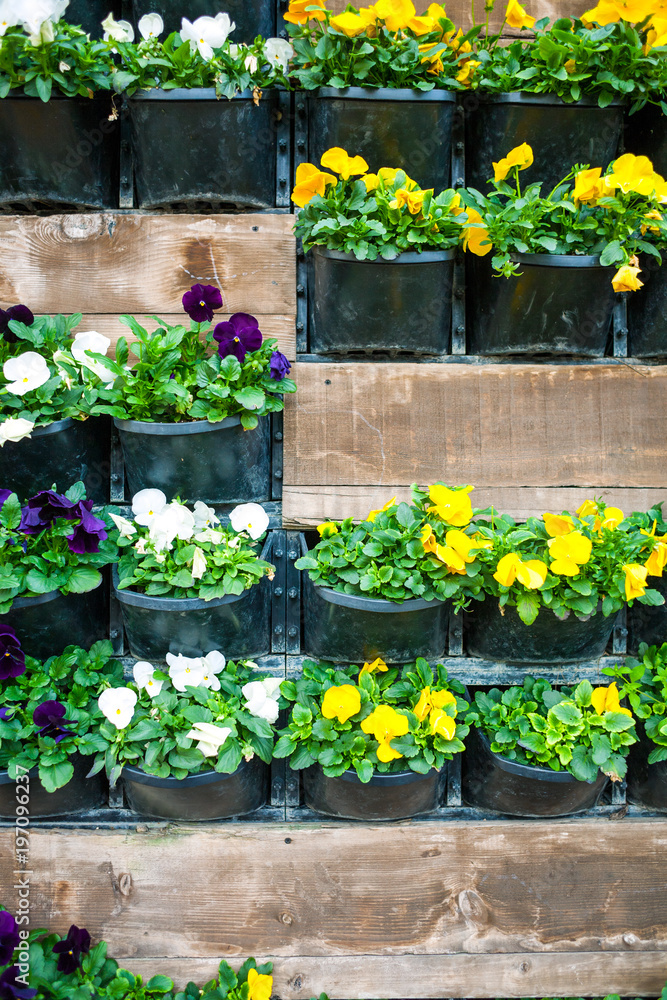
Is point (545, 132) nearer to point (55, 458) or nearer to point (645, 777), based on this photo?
point (55, 458)

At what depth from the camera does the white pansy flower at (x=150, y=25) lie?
5.69ft

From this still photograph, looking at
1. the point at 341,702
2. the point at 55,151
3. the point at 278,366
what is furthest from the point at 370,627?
the point at 55,151

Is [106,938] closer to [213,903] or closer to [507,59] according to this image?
[213,903]

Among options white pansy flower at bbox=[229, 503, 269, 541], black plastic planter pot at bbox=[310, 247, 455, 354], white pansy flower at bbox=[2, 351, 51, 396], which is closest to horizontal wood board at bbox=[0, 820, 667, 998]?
white pansy flower at bbox=[229, 503, 269, 541]

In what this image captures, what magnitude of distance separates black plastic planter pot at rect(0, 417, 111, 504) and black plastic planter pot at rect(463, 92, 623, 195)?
3.98 ft

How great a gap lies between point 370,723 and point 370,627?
0.71 feet

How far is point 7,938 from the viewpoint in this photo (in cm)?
160

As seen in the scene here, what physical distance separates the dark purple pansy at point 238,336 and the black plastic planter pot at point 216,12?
2.57ft

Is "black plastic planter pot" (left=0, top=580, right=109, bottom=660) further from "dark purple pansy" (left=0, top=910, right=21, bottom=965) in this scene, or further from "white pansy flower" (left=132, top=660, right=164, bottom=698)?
"dark purple pansy" (left=0, top=910, right=21, bottom=965)

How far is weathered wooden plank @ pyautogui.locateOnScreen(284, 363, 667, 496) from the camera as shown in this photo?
184cm

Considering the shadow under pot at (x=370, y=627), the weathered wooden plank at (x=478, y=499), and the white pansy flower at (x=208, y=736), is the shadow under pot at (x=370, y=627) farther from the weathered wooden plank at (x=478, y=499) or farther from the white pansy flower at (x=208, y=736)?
the white pansy flower at (x=208, y=736)

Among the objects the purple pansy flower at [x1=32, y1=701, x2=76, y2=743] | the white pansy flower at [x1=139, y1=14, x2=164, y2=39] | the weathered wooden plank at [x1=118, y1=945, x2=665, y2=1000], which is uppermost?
the white pansy flower at [x1=139, y1=14, x2=164, y2=39]

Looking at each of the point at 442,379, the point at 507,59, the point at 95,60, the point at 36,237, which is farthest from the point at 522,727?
the point at 95,60

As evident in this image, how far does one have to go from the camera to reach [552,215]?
5.62ft
